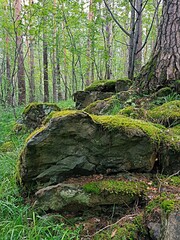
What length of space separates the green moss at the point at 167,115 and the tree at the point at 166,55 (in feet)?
2.89

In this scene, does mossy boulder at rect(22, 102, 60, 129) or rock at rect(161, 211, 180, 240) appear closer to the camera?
rock at rect(161, 211, 180, 240)

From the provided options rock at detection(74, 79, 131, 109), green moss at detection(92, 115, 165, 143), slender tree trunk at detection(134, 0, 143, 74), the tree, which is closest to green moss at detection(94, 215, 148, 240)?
green moss at detection(92, 115, 165, 143)

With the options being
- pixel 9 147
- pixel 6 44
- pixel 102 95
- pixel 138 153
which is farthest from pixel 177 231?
pixel 6 44

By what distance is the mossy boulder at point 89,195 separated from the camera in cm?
209

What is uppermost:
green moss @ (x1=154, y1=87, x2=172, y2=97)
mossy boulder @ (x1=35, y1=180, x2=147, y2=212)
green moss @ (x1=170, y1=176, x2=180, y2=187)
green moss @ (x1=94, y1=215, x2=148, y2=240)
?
green moss @ (x1=154, y1=87, x2=172, y2=97)

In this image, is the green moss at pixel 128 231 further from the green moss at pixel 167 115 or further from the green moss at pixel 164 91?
the green moss at pixel 164 91

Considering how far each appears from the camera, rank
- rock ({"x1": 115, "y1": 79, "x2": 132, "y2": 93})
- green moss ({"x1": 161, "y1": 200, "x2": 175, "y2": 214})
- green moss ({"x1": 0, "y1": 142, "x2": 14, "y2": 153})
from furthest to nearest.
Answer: rock ({"x1": 115, "y1": 79, "x2": 132, "y2": 93}), green moss ({"x1": 0, "y1": 142, "x2": 14, "y2": 153}), green moss ({"x1": 161, "y1": 200, "x2": 175, "y2": 214})

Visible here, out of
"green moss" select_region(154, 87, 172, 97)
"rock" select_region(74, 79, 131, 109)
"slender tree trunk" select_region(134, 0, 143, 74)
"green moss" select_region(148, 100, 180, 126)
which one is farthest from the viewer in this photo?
"rock" select_region(74, 79, 131, 109)

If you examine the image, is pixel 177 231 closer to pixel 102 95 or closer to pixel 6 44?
Answer: pixel 102 95

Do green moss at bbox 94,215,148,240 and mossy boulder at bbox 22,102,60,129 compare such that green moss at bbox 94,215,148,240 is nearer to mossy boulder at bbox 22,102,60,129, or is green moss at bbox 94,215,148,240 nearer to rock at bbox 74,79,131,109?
rock at bbox 74,79,131,109

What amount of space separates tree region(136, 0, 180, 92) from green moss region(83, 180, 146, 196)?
7.65ft

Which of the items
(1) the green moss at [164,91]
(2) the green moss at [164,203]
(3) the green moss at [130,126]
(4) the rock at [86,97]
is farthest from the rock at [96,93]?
(2) the green moss at [164,203]

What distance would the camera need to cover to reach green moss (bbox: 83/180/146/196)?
2084mm

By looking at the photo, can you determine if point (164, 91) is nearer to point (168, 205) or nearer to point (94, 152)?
point (94, 152)
